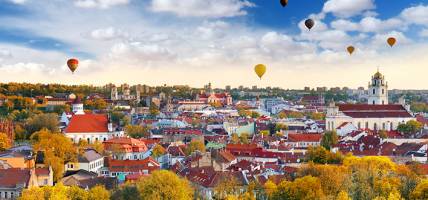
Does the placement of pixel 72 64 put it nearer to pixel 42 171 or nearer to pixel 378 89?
pixel 42 171

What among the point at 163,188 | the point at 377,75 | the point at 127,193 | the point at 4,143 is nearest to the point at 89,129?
the point at 4,143

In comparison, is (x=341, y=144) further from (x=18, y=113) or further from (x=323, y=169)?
(x=18, y=113)

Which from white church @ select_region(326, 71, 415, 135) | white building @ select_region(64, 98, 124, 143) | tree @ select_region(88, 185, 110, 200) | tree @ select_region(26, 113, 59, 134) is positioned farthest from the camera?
white church @ select_region(326, 71, 415, 135)

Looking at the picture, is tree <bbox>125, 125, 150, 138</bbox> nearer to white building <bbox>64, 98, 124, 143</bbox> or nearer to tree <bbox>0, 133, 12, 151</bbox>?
white building <bbox>64, 98, 124, 143</bbox>

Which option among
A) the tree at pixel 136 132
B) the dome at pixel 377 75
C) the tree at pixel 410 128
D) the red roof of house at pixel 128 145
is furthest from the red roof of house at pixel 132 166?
the dome at pixel 377 75

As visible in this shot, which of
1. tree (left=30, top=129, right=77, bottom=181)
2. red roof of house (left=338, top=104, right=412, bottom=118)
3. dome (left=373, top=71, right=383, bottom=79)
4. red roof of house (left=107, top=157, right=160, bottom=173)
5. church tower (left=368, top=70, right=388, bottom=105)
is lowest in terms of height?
red roof of house (left=107, top=157, right=160, bottom=173)

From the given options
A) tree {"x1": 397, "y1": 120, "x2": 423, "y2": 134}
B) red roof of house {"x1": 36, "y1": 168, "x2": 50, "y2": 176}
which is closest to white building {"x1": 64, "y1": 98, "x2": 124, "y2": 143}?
red roof of house {"x1": 36, "y1": 168, "x2": 50, "y2": 176}

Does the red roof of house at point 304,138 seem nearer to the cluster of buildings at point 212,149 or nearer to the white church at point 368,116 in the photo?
the cluster of buildings at point 212,149
